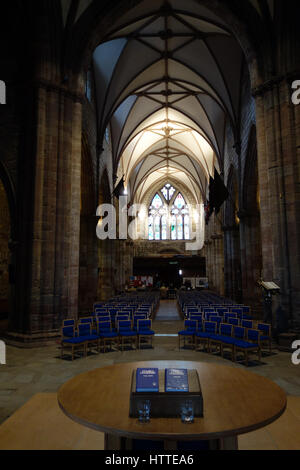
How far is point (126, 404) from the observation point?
281 centimetres

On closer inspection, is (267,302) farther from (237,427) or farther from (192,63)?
(192,63)

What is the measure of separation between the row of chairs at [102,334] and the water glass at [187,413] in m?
5.89

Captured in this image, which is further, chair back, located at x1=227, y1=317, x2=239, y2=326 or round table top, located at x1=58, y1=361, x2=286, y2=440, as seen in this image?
chair back, located at x1=227, y1=317, x2=239, y2=326

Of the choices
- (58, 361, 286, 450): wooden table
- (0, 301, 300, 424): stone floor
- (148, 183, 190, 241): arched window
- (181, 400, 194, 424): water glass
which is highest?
(148, 183, 190, 241): arched window

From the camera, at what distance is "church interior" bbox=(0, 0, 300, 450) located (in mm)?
7047

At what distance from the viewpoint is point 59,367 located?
712 cm

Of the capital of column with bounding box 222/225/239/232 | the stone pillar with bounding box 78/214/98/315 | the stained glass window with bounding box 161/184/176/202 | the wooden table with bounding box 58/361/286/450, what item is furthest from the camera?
the stained glass window with bounding box 161/184/176/202

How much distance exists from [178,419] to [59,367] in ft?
17.7

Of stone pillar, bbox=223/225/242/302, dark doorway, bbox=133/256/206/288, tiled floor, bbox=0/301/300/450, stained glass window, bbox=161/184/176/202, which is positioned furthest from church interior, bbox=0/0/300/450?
stained glass window, bbox=161/184/176/202

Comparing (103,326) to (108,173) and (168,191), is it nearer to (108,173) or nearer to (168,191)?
(108,173)

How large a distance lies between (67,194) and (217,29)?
1168 centimetres

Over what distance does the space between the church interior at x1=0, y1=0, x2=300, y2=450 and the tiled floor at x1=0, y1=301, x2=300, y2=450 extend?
4 centimetres

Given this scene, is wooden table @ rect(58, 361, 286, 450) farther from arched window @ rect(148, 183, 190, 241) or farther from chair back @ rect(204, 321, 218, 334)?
arched window @ rect(148, 183, 190, 241)
